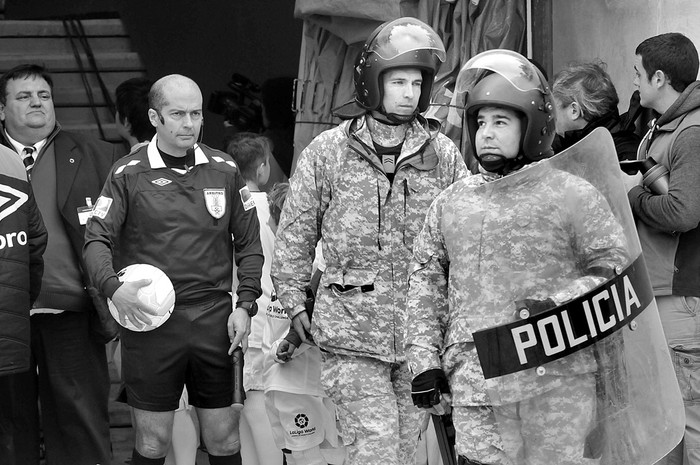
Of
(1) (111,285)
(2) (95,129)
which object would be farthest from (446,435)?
(2) (95,129)

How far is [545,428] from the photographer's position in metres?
3.97

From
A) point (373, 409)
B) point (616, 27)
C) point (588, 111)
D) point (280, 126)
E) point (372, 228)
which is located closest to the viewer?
point (373, 409)

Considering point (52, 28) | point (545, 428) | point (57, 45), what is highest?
point (52, 28)

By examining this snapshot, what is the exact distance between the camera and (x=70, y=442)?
6.46 metres

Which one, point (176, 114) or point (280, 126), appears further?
point (280, 126)

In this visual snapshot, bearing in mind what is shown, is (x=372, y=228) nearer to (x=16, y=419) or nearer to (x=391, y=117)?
(x=391, y=117)

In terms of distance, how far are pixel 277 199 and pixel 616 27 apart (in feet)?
7.36

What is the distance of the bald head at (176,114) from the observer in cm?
575

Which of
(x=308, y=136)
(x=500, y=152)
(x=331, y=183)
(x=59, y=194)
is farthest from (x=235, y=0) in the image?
(x=500, y=152)

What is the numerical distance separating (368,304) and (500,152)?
49.0 inches

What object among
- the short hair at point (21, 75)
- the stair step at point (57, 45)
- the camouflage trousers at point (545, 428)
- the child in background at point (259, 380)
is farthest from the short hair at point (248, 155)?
the stair step at point (57, 45)

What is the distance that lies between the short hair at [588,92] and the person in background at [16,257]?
2.54m

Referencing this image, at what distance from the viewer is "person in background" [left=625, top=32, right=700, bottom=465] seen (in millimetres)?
5430

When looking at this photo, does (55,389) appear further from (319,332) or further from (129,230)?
(319,332)
